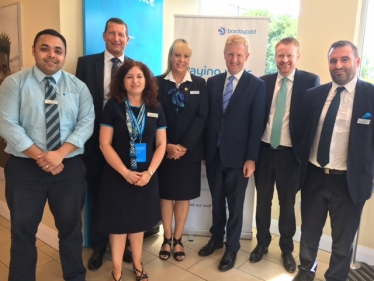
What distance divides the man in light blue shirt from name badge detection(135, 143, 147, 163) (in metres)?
0.37

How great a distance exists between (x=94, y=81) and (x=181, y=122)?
779mm

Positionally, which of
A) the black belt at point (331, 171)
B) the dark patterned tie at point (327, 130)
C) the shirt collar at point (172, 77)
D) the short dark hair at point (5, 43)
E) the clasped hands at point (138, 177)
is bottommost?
the clasped hands at point (138, 177)

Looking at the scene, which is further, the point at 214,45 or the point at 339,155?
the point at 214,45

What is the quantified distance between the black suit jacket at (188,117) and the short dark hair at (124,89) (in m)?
0.30

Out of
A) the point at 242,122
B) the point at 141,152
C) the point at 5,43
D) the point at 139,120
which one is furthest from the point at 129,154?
the point at 5,43

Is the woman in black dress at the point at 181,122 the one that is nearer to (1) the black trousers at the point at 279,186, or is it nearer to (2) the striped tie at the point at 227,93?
(2) the striped tie at the point at 227,93

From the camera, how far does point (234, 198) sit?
106 inches

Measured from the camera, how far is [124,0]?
3.03 meters

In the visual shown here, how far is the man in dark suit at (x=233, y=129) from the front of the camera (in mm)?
2580

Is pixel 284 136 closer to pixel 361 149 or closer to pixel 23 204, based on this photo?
pixel 361 149

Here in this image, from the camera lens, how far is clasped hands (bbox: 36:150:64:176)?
1.98 metres

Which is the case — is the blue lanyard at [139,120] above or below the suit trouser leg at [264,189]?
above

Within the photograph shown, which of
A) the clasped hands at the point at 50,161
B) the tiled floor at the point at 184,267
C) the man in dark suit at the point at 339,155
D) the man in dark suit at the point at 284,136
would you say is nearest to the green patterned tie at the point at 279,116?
the man in dark suit at the point at 284,136

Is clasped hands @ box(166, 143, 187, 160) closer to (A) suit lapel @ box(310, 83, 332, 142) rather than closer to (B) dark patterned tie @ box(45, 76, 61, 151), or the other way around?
(B) dark patterned tie @ box(45, 76, 61, 151)
